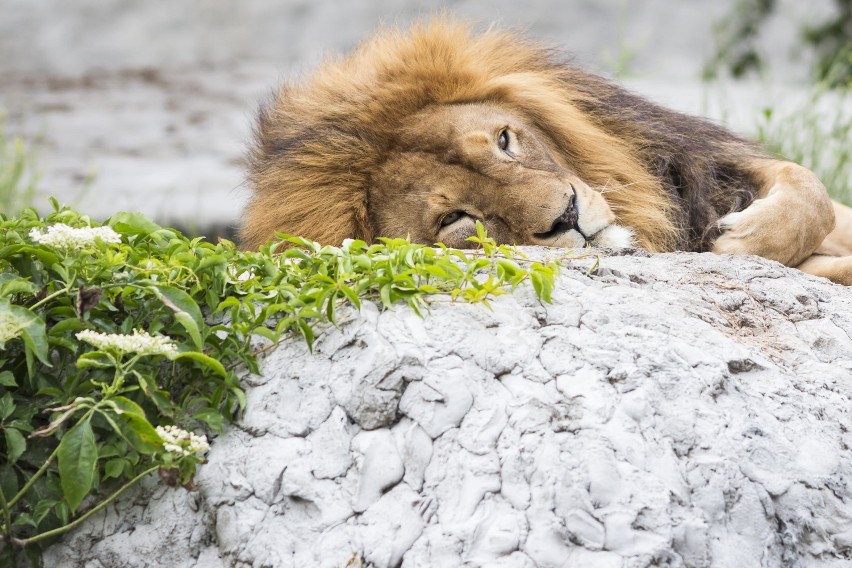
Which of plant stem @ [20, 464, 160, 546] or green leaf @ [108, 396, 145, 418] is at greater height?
green leaf @ [108, 396, 145, 418]

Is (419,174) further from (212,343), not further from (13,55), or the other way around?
(13,55)

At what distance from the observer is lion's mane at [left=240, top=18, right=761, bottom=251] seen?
11.0ft

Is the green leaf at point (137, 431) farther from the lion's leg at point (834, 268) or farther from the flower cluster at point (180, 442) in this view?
the lion's leg at point (834, 268)

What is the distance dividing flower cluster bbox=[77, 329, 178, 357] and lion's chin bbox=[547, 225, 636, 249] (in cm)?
137

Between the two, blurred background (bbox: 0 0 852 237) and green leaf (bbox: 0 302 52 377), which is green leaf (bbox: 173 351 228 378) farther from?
blurred background (bbox: 0 0 852 237)

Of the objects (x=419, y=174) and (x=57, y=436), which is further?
(x=419, y=174)

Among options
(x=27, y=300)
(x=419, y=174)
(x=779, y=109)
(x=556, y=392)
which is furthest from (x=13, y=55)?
(x=556, y=392)

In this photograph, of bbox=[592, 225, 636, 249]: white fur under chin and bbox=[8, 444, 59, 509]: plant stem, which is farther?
bbox=[592, 225, 636, 249]: white fur under chin

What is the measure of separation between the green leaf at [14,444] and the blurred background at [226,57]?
17.1ft

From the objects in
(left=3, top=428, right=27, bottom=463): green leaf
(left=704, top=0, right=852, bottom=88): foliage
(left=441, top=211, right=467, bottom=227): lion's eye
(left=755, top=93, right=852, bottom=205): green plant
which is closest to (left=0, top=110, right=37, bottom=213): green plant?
(left=441, top=211, right=467, bottom=227): lion's eye

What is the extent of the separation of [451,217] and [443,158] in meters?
0.20

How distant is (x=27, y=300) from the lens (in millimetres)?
2270

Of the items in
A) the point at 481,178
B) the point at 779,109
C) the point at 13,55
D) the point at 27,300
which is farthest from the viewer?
the point at 13,55

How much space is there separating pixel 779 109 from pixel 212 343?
18.6ft
